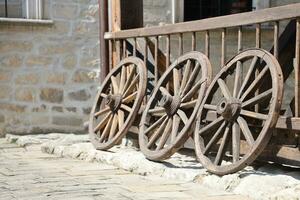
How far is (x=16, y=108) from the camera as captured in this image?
8141 mm

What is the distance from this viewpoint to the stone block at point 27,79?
26.7 feet

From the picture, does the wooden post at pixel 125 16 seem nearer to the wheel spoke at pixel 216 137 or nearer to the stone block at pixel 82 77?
the stone block at pixel 82 77

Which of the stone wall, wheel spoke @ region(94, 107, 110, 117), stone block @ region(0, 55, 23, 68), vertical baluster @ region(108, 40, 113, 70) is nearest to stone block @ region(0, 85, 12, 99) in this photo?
the stone wall

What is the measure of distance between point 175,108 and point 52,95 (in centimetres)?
338

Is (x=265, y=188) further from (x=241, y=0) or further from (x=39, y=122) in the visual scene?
(x=241, y=0)

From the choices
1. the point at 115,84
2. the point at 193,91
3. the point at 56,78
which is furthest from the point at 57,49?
the point at 193,91

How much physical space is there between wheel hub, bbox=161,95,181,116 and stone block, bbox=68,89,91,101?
129 inches

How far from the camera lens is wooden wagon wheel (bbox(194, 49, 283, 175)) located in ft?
14.1

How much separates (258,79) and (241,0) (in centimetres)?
507

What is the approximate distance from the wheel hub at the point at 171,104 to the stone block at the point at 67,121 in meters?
3.28

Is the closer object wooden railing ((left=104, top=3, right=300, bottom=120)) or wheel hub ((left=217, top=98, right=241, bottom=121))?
wooden railing ((left=104, top=3, right=300, bottom=120))

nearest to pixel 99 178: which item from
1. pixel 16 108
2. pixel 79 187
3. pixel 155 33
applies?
pixel 79 187

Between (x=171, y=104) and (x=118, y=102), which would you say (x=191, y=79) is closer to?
(x=171, y=104)

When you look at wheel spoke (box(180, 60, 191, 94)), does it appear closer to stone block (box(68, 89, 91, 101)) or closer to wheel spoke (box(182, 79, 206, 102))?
wheel spoke (box(182, 79, 206, 102))
